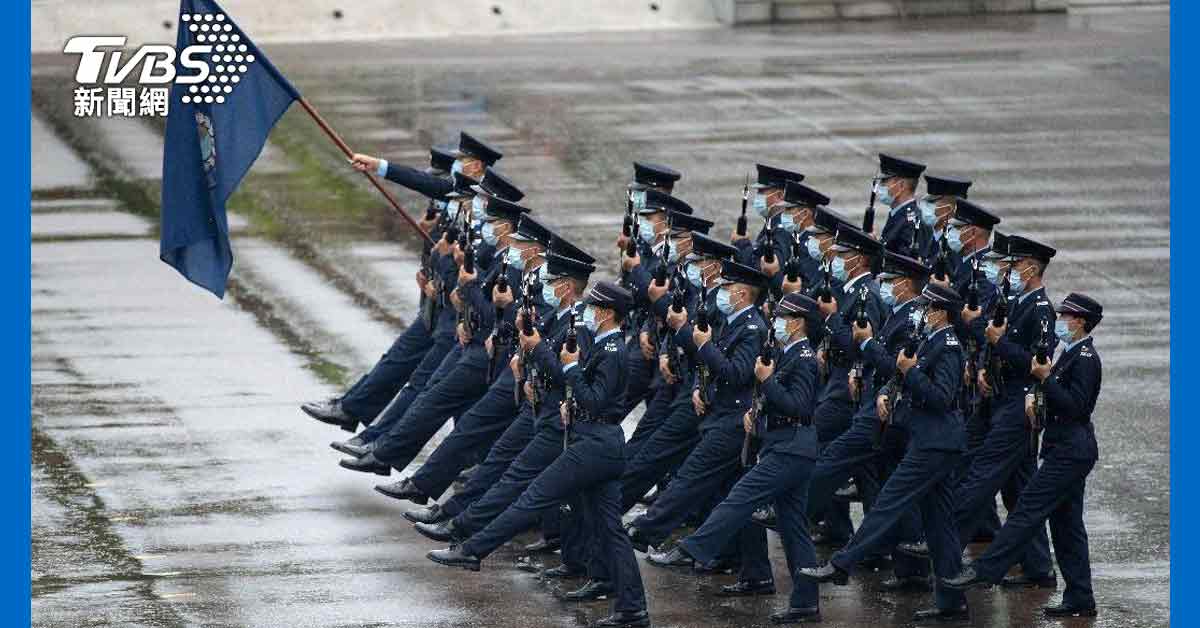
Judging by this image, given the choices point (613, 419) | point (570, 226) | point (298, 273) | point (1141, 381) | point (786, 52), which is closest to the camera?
point (613, 419)

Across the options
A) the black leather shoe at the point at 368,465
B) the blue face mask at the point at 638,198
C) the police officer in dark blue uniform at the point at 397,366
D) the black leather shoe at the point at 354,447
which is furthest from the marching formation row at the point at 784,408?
the police officer in dark blue uniform at the point at 397,366

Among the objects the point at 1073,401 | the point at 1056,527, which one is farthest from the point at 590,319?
the point at 1056,527

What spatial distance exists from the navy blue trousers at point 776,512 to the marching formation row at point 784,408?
11 millimetres

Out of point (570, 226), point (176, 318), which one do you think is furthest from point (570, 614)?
point (570, 226)

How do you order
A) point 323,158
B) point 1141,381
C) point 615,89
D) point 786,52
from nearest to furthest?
point 1141,381, point 323,158, point 615,89, point 786,52

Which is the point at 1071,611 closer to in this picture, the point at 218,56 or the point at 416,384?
the point at 416,384

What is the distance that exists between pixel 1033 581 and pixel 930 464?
1126mm

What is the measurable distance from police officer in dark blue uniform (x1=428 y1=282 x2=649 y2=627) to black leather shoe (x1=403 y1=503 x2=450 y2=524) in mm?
1094

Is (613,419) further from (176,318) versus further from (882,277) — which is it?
(176,318)

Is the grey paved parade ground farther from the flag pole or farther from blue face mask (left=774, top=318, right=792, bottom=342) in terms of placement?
the flag pole

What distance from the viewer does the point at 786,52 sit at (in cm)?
2870

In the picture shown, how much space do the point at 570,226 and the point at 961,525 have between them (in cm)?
878

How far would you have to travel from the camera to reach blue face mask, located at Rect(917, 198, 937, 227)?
1275 centimetres

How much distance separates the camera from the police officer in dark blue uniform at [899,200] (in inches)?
512
